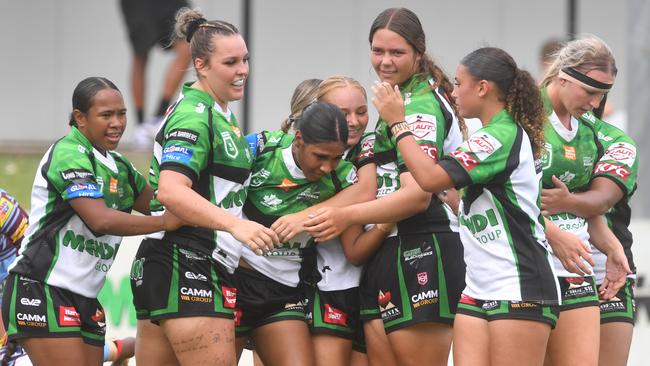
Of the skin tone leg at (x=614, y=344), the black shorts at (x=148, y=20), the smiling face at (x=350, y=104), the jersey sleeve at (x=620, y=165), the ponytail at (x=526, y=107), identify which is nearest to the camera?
the ponytail at (x=526, y=107)

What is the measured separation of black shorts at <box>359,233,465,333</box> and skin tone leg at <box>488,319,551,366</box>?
1.37ft

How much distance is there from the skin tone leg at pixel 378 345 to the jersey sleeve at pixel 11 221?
1.75 m

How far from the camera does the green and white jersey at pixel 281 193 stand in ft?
18.0

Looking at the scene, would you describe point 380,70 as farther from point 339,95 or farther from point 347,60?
point 347,60

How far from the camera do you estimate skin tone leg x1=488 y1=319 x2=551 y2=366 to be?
16.2 feet

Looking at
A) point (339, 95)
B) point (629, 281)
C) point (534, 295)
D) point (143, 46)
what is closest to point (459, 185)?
point (534, 295)

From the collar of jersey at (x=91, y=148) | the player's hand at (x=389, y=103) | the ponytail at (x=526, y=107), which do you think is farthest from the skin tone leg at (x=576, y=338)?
the collar of jersey at (x=91, y=148)

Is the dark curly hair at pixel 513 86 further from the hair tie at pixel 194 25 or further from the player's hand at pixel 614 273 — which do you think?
the hair tie at pixel 194 25

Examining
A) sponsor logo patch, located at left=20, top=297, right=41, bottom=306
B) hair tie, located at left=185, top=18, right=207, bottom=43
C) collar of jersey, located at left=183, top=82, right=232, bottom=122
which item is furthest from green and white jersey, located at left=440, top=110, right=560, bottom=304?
sponsor logo patch, located at left=20, top=297, right=41, bottom=306

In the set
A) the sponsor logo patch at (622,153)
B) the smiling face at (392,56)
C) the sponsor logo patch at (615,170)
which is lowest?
the sponsor logo patch at (615,170)

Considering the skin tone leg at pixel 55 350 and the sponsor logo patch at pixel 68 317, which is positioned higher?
the sponsor logo patch at pixel 68 317

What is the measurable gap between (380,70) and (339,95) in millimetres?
217

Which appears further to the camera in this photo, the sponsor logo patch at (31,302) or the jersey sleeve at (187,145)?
the sponsor logo patch at (31,302)

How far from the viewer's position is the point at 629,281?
5.95m
